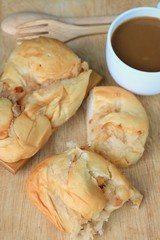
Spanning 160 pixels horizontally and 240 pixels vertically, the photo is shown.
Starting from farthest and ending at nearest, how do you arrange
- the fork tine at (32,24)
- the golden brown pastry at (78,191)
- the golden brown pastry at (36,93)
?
the fork tine at (32,24), the golden brown pastry at (36,93), the golden brown pastry at (78,191)

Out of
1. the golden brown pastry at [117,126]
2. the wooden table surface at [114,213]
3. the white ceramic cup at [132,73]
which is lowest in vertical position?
the wooden table surface at [114,213]

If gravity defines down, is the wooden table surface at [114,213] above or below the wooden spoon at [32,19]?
below

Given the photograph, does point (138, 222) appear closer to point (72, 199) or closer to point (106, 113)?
point (72, 199)

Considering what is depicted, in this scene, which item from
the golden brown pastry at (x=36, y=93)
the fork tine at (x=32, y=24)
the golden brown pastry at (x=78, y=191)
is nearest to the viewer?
the golden brown pastry at (x=78, y=191)

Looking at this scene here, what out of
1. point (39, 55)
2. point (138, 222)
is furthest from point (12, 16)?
point (138, 222)

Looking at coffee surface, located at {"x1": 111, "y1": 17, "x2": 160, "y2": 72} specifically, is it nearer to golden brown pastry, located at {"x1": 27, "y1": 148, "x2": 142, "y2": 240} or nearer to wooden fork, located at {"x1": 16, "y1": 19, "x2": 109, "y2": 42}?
wooden fork, located at {"x1": 16, "y1": 19, "x2": 109, "y2": 42}

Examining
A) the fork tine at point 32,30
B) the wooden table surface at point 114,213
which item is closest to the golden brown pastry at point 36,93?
the wooden table surface at point 114,213

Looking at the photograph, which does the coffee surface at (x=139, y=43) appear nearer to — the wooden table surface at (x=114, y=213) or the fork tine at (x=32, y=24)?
the wooden table surface at (x=114, y=213)
